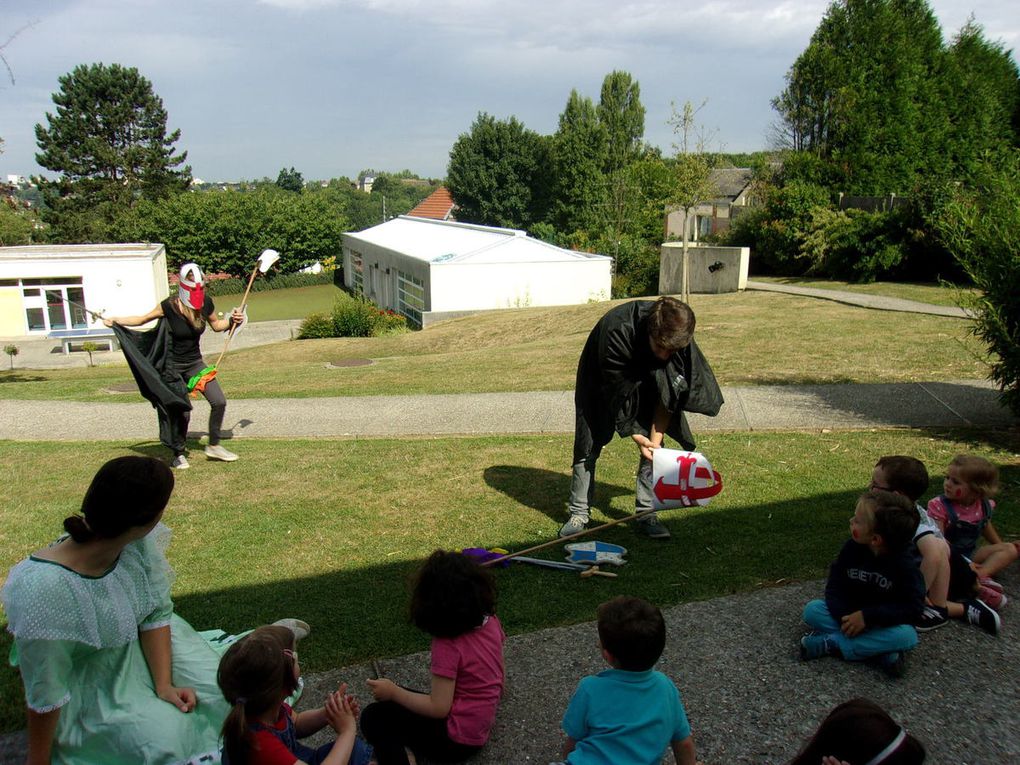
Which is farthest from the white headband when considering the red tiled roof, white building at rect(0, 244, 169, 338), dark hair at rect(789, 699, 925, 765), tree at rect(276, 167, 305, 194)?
tree at rect(276, 167, 305, 194)

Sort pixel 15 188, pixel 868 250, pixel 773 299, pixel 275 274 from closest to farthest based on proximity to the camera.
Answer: pixel 15 188 < pixel 773 299 < pixel 868 250 < pixel 275 274

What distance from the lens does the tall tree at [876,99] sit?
28734mm

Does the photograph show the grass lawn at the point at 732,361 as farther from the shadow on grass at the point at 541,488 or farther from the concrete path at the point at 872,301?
the shadow on grass at the point at 541,488

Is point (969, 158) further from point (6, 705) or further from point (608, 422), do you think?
point (6, 705)

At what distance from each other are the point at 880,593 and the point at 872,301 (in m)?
15.4

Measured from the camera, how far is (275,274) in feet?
158

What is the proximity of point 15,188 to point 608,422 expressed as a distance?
14050mm

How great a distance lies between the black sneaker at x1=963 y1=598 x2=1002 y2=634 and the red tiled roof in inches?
2414

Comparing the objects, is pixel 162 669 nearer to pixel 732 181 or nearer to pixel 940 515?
pixel 940 515

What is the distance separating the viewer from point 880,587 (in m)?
3.63

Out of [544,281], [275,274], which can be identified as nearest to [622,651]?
[544,281]

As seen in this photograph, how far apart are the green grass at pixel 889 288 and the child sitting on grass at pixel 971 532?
12.4 metres

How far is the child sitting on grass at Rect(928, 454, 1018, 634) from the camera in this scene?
4086 mm

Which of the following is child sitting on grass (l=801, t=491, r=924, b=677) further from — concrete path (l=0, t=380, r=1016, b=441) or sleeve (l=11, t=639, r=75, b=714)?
concrete path (l=0, t=380, r=1016, b=441)
